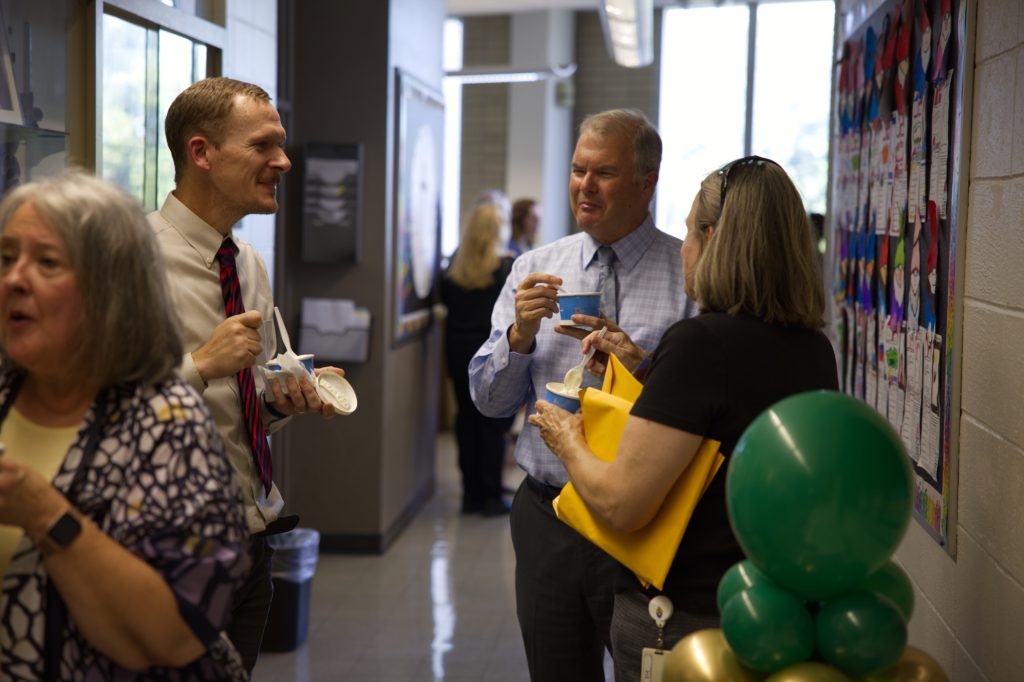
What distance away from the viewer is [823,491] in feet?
4.71

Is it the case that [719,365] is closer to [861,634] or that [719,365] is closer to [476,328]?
[861,634]

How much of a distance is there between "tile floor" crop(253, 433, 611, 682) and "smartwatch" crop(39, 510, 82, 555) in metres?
2.86

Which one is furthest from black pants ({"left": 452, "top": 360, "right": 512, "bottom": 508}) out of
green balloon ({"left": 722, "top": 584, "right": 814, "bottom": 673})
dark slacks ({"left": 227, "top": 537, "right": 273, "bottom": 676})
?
green balloon ({"left": 722, "top": 584, "right": 814, "bottom": 673})

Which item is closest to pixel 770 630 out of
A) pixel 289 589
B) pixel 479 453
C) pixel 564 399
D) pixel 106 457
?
pixel 564 399

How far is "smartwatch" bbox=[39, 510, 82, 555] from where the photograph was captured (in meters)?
1.27

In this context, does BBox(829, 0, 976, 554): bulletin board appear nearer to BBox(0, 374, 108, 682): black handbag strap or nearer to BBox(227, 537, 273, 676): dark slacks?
BBox(227, 537, 273, 676): dark slacks

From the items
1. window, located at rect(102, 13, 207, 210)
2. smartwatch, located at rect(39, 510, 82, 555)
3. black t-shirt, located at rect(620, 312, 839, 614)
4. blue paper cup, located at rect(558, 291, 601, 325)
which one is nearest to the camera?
smartwatch, located at rect(39, 510, 82, 555)

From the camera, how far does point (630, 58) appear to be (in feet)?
26.3

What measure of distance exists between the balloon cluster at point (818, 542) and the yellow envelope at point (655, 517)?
8.7 inches

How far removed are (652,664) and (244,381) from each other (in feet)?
3.11

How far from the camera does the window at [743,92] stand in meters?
10.7

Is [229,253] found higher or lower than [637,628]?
higher

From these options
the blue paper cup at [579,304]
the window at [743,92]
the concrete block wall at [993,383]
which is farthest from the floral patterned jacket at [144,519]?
the window at [743,92]

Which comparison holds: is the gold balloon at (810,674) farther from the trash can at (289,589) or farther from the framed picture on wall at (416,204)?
the framed picture on wall at (416,204)
